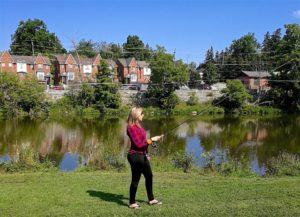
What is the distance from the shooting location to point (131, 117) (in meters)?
6.70

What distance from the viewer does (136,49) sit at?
323 feet

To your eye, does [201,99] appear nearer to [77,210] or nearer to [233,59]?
[233,59]

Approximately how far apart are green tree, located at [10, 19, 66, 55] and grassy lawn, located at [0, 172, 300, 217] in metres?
81.1

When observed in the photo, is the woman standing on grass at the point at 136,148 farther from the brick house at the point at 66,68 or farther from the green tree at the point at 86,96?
the brick house at the point at 66,68

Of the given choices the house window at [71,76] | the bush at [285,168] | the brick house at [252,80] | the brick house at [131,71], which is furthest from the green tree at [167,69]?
the bush at [285,168]

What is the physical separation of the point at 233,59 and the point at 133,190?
75.1 m

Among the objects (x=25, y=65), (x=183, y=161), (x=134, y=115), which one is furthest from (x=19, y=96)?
(x=134, y=115)

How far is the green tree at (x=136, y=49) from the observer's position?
319ft

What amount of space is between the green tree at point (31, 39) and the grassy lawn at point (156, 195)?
266ft

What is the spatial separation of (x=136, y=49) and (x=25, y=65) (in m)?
36.5

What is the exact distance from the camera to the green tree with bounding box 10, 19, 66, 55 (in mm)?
86125

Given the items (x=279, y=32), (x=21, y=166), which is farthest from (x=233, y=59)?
(x=21, y=166)

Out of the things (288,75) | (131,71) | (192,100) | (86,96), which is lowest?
(192,100)

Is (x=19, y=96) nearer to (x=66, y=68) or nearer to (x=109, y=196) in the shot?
(x=66, y=68)
